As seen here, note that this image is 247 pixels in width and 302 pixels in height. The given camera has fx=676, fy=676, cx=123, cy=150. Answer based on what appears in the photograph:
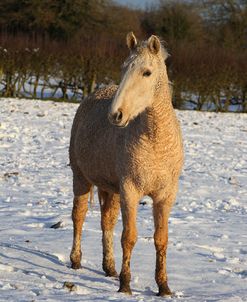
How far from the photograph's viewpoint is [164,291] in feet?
18.2

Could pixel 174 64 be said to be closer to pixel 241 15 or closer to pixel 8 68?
pixel 8 68

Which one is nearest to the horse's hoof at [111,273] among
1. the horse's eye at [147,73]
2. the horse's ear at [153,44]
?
the horse's eye at [147,73]

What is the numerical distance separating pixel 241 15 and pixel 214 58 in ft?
39.7

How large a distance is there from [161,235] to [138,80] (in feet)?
4.66

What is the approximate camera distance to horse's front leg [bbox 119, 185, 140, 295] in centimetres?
545

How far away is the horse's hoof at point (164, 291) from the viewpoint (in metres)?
5.54

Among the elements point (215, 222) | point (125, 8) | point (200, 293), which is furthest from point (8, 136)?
point (125, 8)

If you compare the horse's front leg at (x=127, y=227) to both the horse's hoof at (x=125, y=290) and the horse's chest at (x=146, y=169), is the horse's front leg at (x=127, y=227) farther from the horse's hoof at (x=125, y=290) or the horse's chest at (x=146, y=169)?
the horse's chest at (x=146, y=169)

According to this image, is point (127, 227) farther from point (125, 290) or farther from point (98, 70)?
point (98, 70)

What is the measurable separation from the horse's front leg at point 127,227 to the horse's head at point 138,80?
2.37ft

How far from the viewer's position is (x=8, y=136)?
15.5 m

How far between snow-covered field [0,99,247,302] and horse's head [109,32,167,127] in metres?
1.42

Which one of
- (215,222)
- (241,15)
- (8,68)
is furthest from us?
(241,15)

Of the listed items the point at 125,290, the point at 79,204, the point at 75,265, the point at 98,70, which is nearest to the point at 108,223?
the point at 79,204
